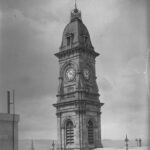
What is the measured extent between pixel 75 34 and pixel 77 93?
8088 millimetres

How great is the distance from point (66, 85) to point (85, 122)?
594 centimetres

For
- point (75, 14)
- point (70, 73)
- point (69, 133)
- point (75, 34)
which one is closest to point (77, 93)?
point (70, 73)

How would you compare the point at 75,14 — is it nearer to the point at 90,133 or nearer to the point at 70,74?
the point at 70,74

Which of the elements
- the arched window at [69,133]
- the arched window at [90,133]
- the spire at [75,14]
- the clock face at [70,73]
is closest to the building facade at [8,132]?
the arched window at [69,133]

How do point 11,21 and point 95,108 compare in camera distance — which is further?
point 95,108

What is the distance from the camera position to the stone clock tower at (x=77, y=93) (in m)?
49.3

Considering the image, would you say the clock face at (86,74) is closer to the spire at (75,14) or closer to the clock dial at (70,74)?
the clock dial at (70,74)

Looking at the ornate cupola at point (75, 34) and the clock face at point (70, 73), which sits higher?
the ornate cupola at point (75, 34)

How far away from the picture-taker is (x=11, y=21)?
118ft

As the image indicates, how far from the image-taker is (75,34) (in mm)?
52312

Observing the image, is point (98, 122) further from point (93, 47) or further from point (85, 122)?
point (93, 47)

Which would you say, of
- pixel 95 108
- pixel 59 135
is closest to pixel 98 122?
pixel 95 108

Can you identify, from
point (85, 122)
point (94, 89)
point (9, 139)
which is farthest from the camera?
point (94, 89)

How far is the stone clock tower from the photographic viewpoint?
49281 millimetres
